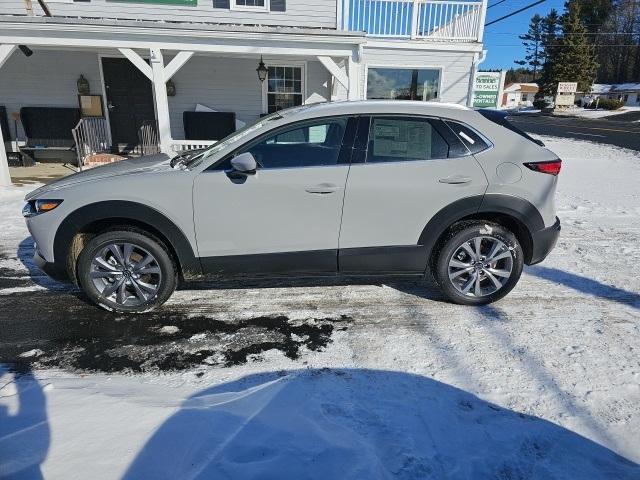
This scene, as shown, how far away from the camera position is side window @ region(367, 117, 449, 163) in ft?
11.5

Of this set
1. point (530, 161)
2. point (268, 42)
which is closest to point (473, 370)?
point (530, 161)

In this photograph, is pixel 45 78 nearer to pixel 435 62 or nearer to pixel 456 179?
pixel 435 62

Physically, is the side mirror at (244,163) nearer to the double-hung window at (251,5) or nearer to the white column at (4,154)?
the white column at (4,154)

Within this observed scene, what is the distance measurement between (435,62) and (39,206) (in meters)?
11.0

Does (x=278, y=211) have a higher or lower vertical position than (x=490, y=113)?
lower

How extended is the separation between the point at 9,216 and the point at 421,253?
618 cm

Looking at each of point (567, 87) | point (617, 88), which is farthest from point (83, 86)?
point (617, 88)

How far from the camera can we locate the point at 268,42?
27.5 feet

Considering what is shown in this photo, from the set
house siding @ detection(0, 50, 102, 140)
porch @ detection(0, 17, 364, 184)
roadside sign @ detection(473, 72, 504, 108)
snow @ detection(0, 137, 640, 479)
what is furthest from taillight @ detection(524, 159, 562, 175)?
house siding @ detection(0, 50, 102, 140)

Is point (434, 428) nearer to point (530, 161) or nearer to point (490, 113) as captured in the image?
point (530, 161)

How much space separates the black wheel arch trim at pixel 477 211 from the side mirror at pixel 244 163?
150cm

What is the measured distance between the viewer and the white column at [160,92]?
26.9 feet

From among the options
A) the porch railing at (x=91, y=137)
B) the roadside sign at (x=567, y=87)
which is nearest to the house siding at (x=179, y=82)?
the porch railing at (x=91, y=137)

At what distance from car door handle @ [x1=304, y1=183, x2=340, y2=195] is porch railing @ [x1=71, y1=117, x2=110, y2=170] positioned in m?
7.84
